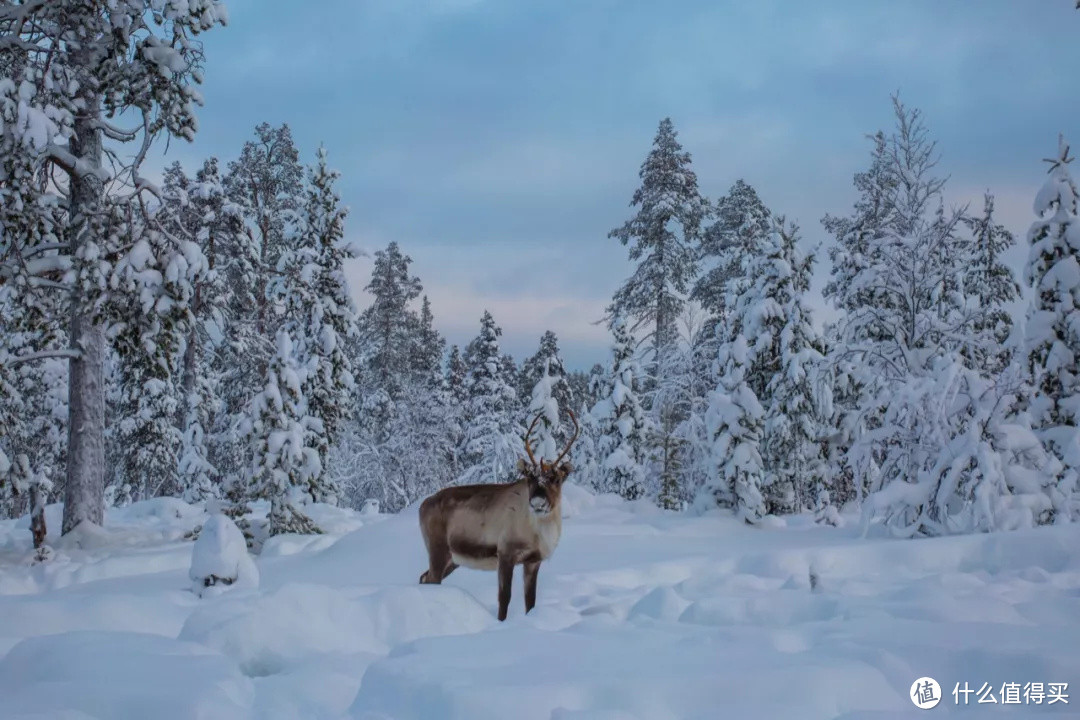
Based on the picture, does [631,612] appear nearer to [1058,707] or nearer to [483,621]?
[483,621]

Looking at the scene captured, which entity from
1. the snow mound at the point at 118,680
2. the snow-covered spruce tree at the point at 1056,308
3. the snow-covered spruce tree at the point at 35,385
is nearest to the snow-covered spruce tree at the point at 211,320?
the snow-covered spruce tree at the point at 35,385

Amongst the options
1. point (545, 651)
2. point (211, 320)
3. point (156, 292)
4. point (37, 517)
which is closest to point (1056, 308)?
point (545, 651)

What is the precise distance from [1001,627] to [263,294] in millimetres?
22566

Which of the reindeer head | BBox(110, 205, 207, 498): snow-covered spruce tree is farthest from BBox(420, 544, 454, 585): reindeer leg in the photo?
BBox(110, 205, 207, 498): snow-covered spruce tree

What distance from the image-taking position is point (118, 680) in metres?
3.62

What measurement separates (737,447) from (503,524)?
11360 millimetres

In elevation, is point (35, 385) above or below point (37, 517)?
above

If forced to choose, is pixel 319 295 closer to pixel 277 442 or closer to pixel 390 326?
pixel 277 442

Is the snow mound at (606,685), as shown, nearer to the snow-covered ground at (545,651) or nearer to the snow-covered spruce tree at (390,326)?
the snow-covered ground at (545,651)

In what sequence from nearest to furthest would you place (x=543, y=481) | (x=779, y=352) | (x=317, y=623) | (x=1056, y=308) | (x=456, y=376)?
(x=317, y=623) < (x=543, y=481) < (x=1056, y=308) < (x=779, y=352) < (x=456, y=376)

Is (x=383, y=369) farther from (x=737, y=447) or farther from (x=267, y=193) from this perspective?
(x=737, y=447)

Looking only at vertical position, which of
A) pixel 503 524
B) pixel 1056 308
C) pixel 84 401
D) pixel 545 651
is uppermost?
pixel 1056 308

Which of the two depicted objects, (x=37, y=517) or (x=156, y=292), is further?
(x=37, y=517)

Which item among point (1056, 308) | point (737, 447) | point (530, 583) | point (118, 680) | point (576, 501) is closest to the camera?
point (118, 680)
